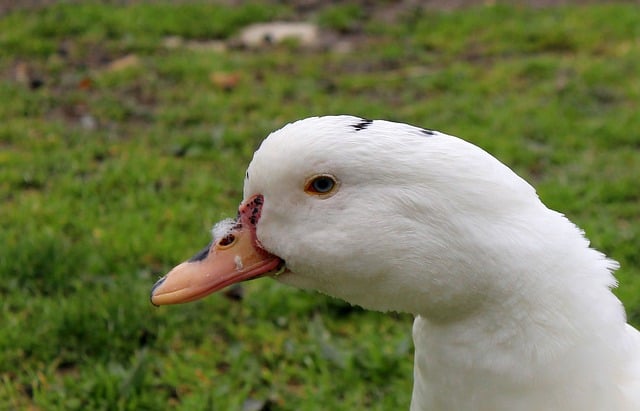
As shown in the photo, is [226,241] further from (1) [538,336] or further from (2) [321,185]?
(1) [538,336]

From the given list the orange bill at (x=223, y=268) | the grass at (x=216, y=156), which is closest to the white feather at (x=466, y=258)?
the orange bill at (x=223, y=268)

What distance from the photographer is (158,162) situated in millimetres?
4398

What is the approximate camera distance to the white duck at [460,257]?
5.13 feet

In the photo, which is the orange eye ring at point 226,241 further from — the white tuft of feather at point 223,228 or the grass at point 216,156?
the grass at point 216,156

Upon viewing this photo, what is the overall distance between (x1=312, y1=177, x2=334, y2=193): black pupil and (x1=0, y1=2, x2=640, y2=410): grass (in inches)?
55.1

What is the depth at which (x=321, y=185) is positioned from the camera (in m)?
1.65

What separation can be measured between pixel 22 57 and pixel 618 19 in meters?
4.25

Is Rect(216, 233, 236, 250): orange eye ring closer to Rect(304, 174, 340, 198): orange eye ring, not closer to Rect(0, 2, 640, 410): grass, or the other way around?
Rect(304, 174, 340, 198): orange eye ring

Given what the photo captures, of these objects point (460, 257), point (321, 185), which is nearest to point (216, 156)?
point (321, 185)

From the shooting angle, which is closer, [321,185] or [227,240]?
[321,185]

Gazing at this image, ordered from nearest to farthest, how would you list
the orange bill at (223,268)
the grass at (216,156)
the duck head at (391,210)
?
the duck head at (391,210), the orange bill at (223,268), the grass at (216,156)

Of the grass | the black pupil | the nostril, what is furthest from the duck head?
the grass

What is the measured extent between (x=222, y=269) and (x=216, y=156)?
2741 mm

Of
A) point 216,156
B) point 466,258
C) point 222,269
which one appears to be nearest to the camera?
point 466,258
